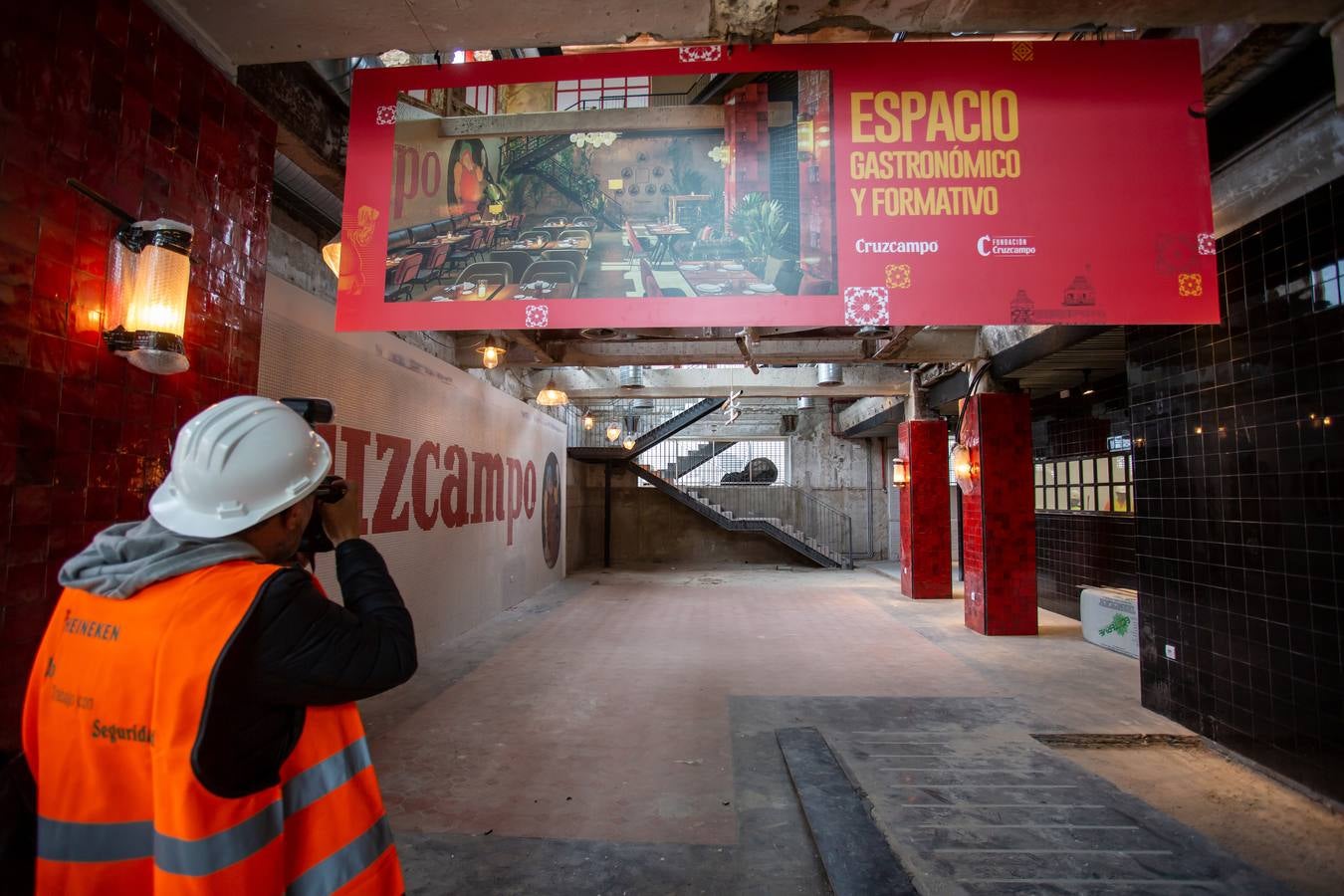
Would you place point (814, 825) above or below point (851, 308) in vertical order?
below

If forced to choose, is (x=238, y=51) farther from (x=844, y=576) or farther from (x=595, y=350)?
(x=844, y=576)

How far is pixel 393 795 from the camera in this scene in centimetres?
382

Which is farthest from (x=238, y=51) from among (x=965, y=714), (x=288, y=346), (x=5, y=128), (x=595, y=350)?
(x=595, y=350)

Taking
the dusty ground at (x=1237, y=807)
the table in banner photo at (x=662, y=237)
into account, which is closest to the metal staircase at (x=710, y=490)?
the dusty ground at (x=1237, y=807)

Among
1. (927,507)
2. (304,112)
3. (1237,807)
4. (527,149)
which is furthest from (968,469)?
(304,112)

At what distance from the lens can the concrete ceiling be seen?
2848mm

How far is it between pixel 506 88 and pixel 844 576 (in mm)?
13143

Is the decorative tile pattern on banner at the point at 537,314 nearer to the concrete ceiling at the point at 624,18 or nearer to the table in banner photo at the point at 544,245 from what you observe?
the table in banner photo at the point at 544,245

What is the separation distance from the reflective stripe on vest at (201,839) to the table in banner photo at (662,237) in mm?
2354

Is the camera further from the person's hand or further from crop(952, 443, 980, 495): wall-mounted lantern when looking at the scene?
crop(952, 443, 980, 495): wall-mounted lantern

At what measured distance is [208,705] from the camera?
1159 millimetres

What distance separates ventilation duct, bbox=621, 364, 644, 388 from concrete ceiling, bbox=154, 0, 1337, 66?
9.28m

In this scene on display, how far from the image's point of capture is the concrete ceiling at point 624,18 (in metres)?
2.85

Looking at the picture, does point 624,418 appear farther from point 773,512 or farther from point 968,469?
point 968,469
